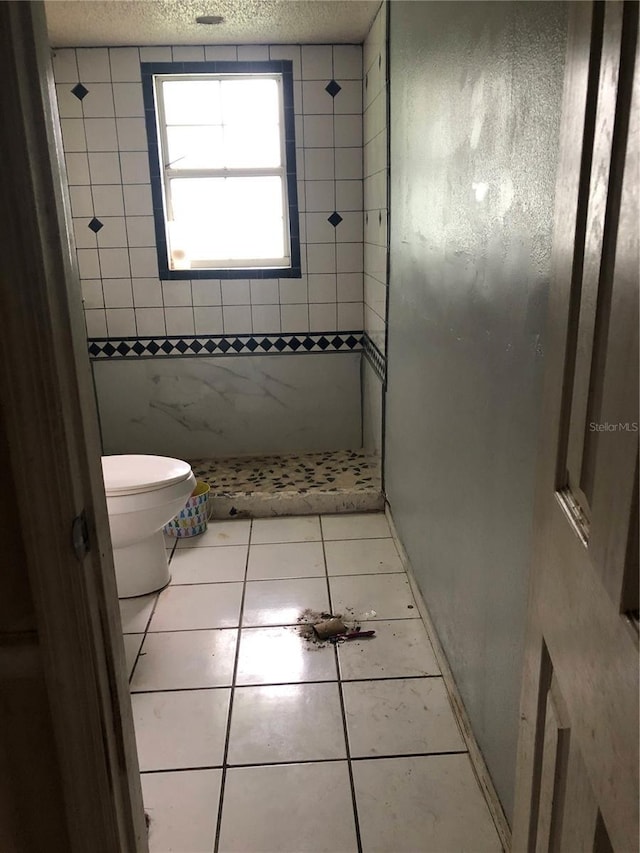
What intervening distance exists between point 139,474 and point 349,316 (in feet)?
5.18

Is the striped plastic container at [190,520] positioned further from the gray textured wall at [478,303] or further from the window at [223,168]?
the window at [223,168]

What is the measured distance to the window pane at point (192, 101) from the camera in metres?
3.19

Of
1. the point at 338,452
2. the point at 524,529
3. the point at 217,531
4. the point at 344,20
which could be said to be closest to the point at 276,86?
the point at 344,20

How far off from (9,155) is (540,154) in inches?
32.4

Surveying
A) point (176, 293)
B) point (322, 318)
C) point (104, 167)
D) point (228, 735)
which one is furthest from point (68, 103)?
point (228, 735)

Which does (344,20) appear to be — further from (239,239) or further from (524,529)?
(524,529)

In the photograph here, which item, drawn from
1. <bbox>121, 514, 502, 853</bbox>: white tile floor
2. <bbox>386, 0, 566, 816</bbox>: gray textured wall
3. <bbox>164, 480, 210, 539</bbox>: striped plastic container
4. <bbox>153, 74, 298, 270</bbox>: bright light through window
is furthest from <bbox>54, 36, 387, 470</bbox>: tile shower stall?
<bbox>121, 514, 502, 853</bbox>: white tile floor

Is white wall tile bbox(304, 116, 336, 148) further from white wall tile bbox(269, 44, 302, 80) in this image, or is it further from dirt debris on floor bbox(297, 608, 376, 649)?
dirt debris on floor bbox(297, 608, 376, 649)

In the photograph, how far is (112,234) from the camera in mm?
3293

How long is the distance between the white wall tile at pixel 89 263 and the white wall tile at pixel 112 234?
6 centimetres

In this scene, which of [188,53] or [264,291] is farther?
[264,291]

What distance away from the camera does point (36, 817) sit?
2.89 feet

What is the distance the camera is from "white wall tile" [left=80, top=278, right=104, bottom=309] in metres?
3.37

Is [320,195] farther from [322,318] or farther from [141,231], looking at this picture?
[141,231]
